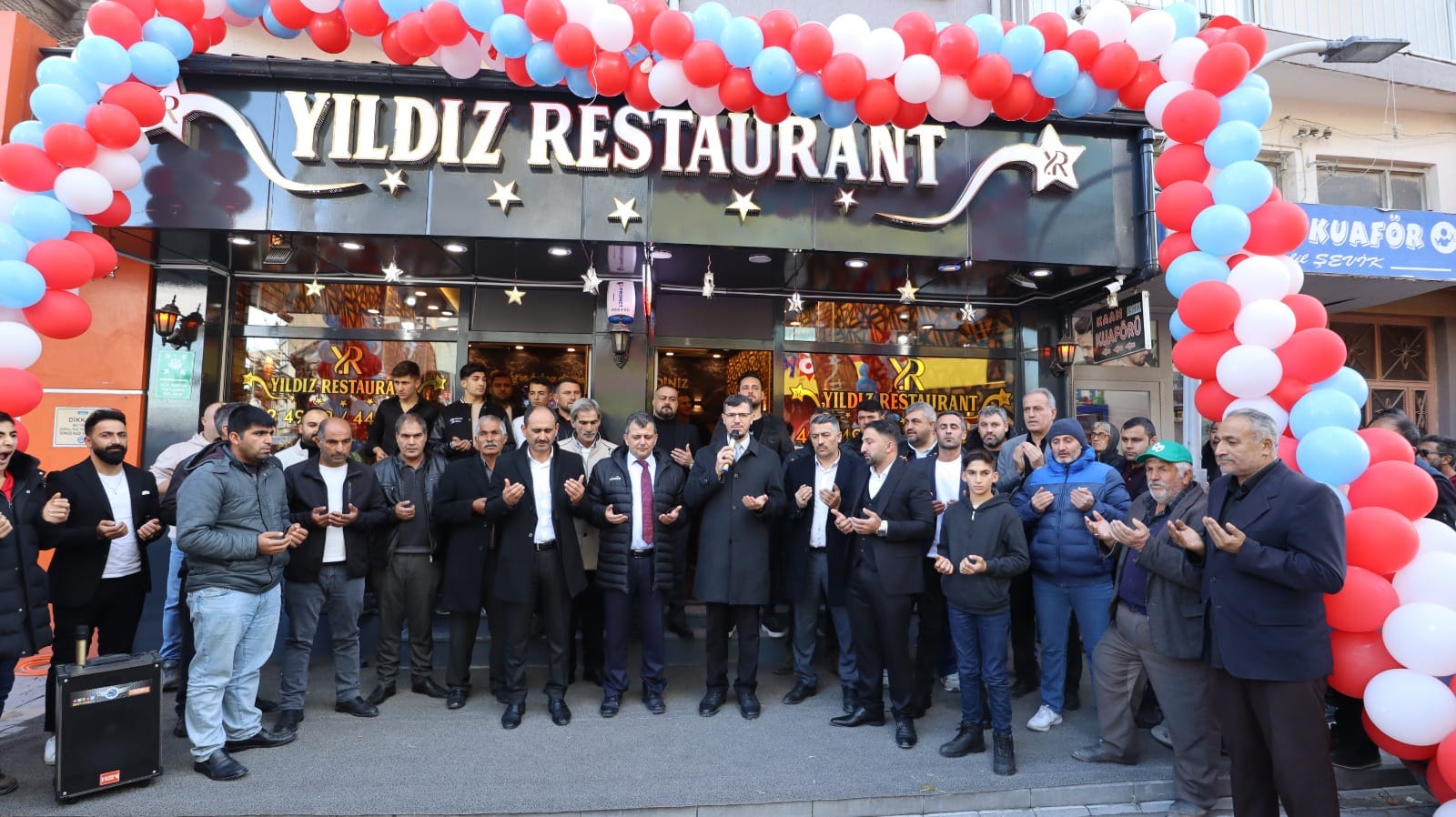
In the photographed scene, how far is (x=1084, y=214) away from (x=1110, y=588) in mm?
3969

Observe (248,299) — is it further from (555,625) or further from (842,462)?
(842,462)

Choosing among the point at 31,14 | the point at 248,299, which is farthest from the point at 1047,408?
the point at 31,14

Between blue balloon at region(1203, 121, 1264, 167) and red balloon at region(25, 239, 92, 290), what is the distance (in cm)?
800

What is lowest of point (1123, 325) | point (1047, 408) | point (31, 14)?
point (1047, 408)

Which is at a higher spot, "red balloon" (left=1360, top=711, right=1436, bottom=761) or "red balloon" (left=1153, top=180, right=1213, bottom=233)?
"red balloon" (left=1153, top=180, right=1213, bottom=233)

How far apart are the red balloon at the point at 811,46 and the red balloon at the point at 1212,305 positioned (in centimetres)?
310

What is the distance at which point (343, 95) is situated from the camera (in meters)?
6.62

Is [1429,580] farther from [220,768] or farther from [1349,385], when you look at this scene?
[220,768]

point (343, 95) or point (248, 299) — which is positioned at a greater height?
point (343, 95)

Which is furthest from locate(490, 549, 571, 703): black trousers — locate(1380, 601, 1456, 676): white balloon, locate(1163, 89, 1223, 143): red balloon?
locate(1163, 89, 1223, 143): red balloon

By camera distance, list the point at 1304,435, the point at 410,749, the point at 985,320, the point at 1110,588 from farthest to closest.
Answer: the point at 985,320
the point at 1110,588
the point at 410,749
the point at 1304,435

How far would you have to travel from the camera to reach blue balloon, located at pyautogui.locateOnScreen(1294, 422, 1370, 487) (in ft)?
13.7

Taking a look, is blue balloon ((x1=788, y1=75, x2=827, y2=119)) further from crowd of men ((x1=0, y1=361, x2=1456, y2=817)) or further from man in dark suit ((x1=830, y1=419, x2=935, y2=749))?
man in dark suit ((x1=830, y1=419, x2=935, y2=749))

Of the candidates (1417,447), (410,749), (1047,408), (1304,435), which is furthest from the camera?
(1047,408)
